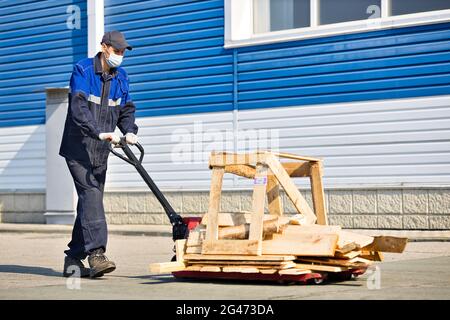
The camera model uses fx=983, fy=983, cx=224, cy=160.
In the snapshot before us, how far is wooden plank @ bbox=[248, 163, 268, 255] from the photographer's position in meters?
7.63

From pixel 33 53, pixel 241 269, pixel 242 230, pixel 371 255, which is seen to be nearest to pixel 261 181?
pixel 242 230

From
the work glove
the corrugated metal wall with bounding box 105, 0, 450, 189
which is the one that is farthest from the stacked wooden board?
the corrugated metal wall with bounding box 105, 0, 450, 189

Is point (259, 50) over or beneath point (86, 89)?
over

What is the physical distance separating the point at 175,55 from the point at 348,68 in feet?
11.3

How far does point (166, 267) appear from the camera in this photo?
782 centimetres

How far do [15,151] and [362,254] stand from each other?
40.6ft

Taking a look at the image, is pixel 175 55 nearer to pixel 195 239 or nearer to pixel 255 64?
pixel 255 64

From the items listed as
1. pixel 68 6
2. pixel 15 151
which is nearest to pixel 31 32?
pixel 68 6

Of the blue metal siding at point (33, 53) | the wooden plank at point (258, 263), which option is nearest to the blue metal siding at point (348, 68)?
the blue metal siding at point (33, 53)

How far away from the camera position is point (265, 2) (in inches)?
644

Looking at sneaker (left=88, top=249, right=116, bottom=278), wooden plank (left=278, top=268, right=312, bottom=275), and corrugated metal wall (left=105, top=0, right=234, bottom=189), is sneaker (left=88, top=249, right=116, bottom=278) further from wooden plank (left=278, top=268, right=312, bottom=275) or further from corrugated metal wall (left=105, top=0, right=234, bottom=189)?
corrugated metal wall (left=105, top=0, right=234, bottom=189)

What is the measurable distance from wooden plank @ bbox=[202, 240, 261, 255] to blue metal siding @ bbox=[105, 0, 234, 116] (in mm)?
8299

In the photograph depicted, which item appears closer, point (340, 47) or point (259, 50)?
point (340, 47)
